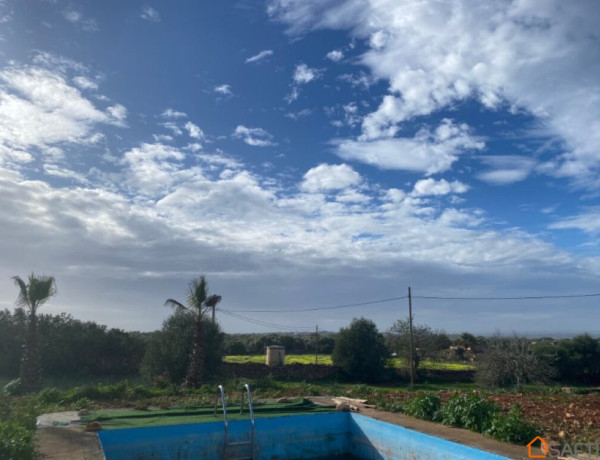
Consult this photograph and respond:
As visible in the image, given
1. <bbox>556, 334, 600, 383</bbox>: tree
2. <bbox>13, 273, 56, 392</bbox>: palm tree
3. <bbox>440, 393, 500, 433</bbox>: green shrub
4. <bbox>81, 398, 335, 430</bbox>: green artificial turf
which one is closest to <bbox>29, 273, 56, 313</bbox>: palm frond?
<bbox>13, 273, 56, 392</bbox>: palm tree

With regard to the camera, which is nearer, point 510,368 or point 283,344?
point 510,368

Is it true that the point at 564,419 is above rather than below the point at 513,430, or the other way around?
below

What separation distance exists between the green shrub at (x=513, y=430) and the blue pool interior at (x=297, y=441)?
1.08 m

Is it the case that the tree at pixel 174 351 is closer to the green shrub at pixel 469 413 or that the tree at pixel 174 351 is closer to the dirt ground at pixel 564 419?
the dirt ground at pixel 564 419

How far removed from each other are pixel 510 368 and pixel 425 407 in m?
16.0

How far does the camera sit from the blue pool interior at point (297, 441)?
9180mm

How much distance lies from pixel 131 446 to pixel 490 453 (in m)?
6.68

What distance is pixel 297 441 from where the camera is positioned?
37.1ft

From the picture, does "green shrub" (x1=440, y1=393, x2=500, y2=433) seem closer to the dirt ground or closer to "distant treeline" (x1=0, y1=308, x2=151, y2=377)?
the dirt ground

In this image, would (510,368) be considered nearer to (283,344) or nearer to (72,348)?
(72,348)

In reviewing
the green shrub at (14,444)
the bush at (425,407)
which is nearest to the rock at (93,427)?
the green shrub at (14,444)

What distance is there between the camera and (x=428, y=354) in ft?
102

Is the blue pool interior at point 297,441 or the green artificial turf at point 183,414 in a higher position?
the green artificial turf at point 183,414

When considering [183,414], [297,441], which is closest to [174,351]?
[183,414]
